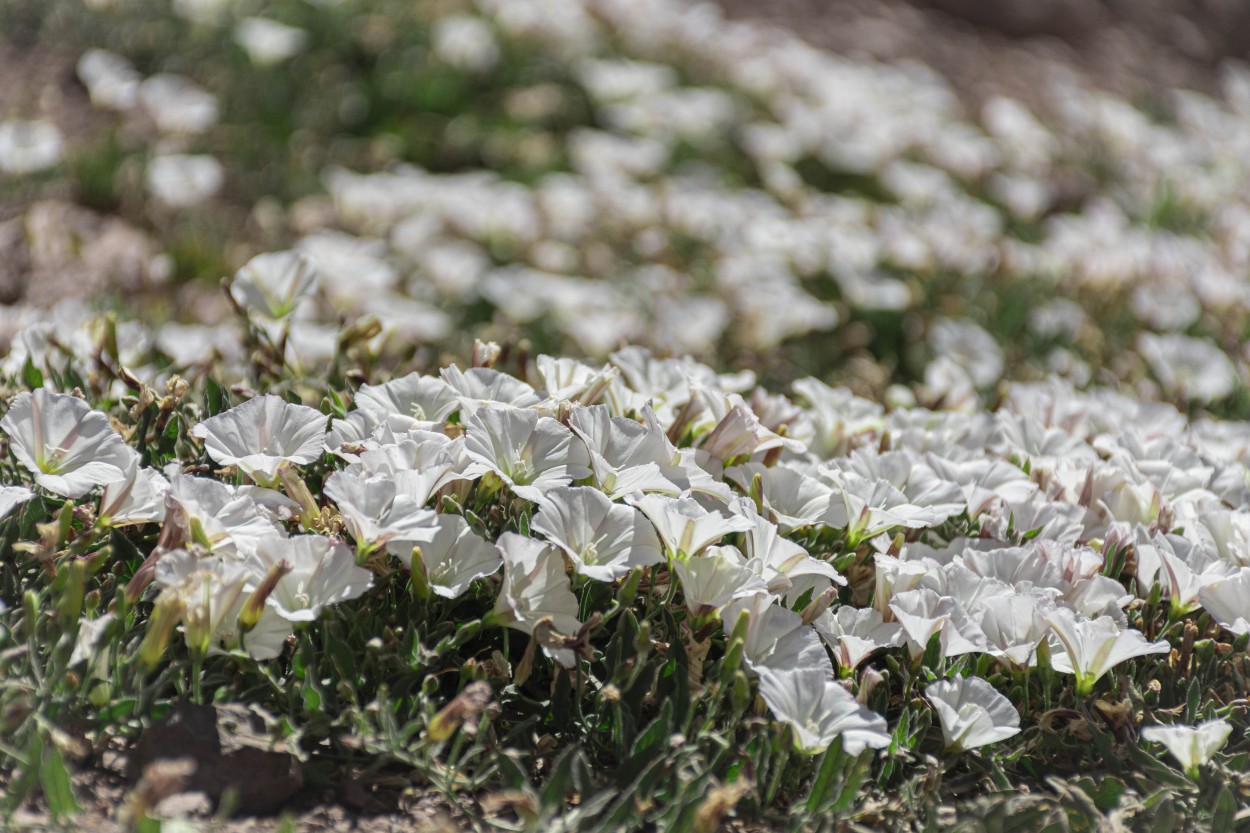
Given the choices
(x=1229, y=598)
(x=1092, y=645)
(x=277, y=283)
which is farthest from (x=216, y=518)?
(x=1229, y=598)

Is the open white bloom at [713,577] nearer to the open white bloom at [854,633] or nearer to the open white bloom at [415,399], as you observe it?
the open white bloom at [854,633]

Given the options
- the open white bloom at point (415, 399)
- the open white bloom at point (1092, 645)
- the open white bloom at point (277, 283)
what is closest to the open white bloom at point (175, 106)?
the open white bloom at point (277, 283)

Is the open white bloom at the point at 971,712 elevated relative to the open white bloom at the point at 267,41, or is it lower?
elevated

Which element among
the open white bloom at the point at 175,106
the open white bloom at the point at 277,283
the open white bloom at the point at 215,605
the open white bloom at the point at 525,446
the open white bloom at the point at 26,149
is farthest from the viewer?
the open white bloom at the point at 175,106

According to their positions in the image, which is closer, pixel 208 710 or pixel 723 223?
pixel 208 710

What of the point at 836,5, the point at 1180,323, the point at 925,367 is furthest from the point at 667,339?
the point at 836,5

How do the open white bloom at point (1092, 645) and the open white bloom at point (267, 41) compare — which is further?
the open white bloom at point (267, 41)

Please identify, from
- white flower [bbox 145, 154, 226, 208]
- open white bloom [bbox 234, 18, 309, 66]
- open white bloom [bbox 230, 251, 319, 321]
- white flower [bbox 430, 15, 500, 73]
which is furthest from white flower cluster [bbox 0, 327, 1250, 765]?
white flower [bbox 430, 15, 500, 73]

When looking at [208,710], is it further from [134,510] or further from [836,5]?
[836,5]
